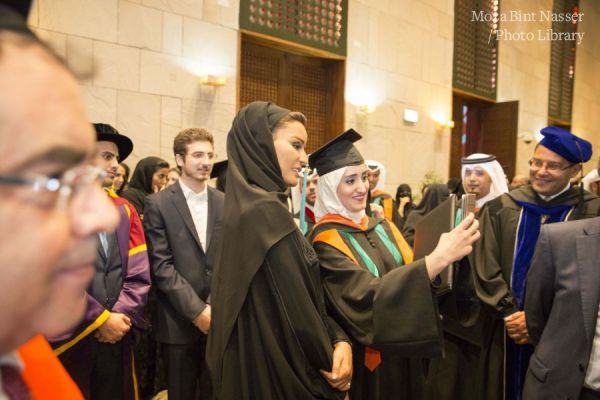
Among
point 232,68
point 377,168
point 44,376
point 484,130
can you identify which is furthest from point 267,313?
point 484,130

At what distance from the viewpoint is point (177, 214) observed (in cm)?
325

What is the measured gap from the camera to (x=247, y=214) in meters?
1.98

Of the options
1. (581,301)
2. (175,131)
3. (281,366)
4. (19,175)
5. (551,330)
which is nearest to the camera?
(19,175)

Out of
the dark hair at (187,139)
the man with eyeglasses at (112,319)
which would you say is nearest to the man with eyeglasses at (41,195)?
the man with eyeglasses at (112,319)

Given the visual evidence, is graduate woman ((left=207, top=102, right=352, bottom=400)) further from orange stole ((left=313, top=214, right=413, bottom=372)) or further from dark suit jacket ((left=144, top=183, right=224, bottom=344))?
dark suit jacket ((left=144, top=183, right=224, bottom=344))

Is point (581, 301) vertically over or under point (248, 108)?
under

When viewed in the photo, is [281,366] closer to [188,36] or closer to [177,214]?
[177,214]

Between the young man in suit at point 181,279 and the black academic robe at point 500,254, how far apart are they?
2.05 meters

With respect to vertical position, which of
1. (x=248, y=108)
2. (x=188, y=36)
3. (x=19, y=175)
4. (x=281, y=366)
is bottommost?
(x=281, y=366)

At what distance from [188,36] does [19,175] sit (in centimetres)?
644

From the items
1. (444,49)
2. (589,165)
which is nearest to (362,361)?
(444,49)

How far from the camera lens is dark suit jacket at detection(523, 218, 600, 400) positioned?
2057 mm

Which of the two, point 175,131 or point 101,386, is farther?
point 175,131

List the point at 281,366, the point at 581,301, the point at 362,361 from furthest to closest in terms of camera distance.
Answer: the point at 362,361 < the point at 581,301 < the point at 281,366
